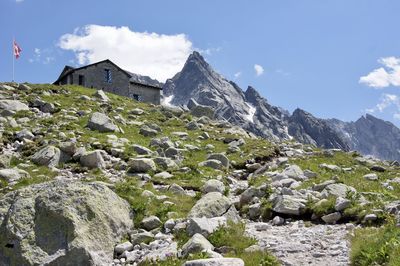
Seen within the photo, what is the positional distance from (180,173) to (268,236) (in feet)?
33.4

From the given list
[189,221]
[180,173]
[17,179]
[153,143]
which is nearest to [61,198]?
[189,221]

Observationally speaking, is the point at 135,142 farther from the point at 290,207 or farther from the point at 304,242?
the point at 304,242

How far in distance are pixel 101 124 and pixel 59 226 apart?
21.1 meters

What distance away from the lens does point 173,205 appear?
55.3ft

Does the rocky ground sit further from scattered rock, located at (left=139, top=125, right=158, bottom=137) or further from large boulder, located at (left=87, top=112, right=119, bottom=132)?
scattered rock, located at (left=139, top=125, right=158, bottom=137)

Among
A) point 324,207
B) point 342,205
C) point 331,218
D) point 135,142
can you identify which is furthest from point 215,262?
point 135,142

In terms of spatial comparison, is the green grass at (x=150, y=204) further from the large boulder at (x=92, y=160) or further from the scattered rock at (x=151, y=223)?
the large boulder at (x=92, y=160)

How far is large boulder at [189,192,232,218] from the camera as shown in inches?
602

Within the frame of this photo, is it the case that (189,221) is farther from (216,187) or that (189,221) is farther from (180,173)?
(180,173)

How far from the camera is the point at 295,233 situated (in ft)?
48.2

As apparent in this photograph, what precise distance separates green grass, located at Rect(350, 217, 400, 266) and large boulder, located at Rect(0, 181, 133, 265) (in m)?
6.62

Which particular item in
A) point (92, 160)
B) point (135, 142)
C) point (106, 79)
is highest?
point (106, 79)

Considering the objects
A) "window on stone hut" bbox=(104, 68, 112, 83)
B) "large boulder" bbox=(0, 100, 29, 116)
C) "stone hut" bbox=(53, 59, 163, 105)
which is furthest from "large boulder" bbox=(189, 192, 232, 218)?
"window on stone hut" bbox=(104, 68, 112, 83)

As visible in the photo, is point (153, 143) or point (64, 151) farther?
point (153, 143)
